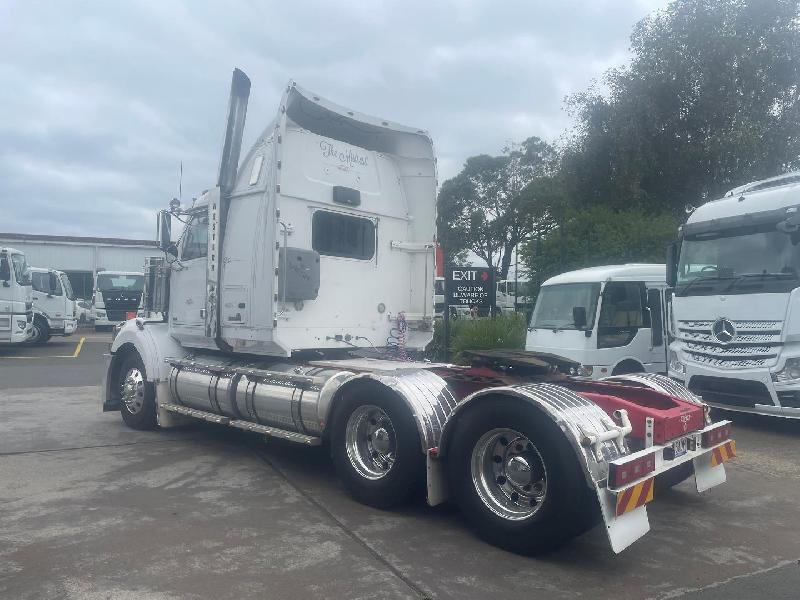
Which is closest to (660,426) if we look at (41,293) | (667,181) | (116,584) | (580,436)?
(580,436)

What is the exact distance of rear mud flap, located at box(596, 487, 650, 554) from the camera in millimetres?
4336

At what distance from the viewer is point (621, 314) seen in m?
11.9

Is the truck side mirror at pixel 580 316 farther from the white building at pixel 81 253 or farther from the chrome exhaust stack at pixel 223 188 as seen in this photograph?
the white building at pixel 81 253

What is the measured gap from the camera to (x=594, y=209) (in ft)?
65.6

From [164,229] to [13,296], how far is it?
13075 millimetres

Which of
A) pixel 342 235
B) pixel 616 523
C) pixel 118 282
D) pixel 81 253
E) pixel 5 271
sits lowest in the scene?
pixel 616 523

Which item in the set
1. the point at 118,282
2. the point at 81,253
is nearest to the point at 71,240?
the point at 81,253

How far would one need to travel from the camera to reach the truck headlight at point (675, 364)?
9906 millimetres

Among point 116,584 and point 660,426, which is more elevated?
point 660,426

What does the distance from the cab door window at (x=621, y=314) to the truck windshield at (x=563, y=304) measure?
0.62 ft

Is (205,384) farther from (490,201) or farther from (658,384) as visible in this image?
(490,201)

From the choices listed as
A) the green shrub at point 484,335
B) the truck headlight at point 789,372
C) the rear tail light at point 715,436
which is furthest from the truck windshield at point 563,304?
the rear tail light at point 715,436

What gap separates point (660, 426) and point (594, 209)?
15.8 metres

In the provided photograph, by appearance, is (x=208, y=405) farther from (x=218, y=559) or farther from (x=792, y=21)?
(x=792, y=21)
